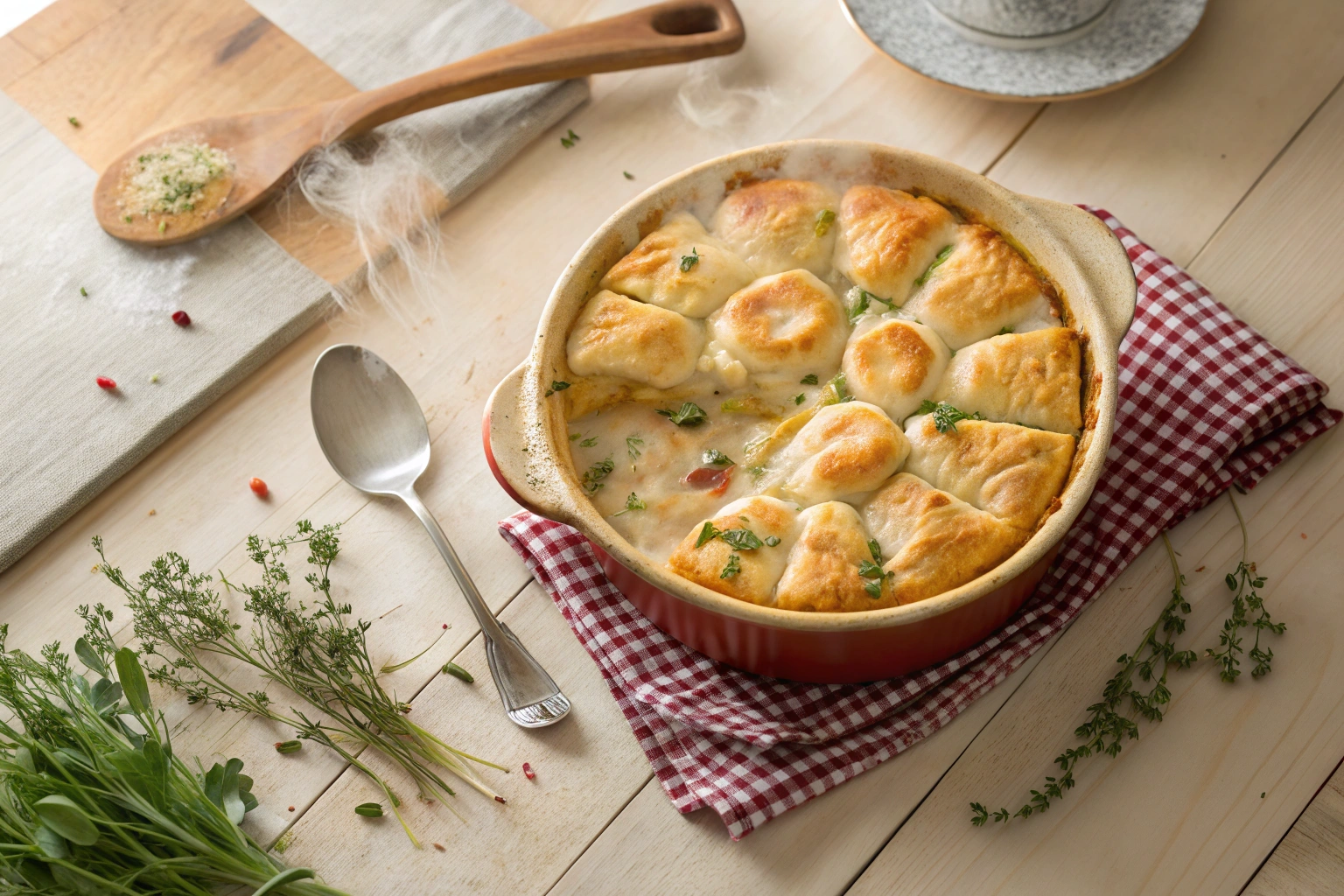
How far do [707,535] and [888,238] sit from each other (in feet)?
2.21

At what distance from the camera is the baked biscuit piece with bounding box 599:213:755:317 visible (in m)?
2.05

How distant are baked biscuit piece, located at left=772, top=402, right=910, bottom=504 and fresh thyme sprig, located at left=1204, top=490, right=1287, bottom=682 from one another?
2.33ft

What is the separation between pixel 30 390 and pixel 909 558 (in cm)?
197

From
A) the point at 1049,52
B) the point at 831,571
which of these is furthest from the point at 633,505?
the point at 1049,52

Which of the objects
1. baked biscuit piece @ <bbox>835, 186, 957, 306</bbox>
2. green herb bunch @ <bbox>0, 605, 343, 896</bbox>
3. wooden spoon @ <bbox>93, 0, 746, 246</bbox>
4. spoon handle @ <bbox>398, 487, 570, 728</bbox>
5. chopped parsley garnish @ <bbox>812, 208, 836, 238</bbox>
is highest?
baked biscuit piece @ <bbox>835, 186, 957, 306</bbox>

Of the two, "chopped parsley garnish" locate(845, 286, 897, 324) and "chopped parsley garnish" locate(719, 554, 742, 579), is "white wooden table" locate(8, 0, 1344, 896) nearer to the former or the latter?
"chopped parsley garnish" locate(719, 554, 742, 579)

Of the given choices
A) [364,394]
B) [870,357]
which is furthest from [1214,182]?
[364,394]

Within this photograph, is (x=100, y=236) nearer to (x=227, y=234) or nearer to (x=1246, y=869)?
(x=227, y=234)

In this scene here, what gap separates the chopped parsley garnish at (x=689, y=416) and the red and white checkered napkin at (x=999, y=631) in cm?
38

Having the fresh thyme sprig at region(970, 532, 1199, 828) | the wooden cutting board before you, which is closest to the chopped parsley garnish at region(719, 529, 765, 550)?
the fresh thyme sprig at region(970, 532, 1199, 828)

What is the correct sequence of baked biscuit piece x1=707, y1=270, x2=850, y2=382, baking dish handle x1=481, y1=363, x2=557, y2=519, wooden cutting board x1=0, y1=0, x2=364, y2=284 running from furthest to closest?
wooden cutting board x1=0, y1=0, x2=364, y2=284, baked biscuit piece x1=707, y1=270, x2=850, y2=382, baking dish handle x1=481, y1=363, x2=557, y2=519

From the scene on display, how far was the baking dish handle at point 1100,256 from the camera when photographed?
1.96m

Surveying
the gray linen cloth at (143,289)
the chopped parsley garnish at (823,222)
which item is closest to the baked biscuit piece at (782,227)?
the chopped parsley garnish at (823,222)

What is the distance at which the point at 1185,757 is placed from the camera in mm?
1973
